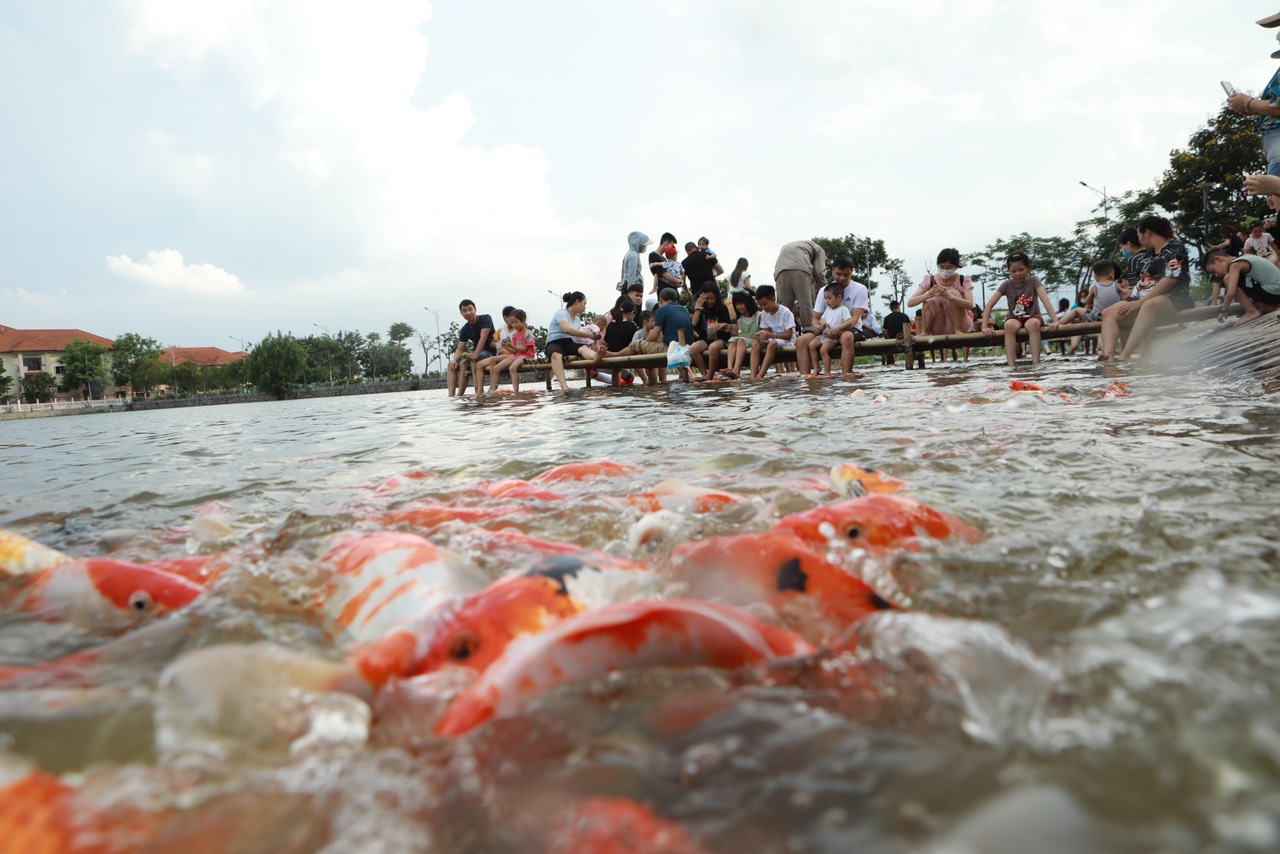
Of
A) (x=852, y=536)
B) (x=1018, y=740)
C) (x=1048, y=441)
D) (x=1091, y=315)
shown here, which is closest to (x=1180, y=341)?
(x=1091, y=315)

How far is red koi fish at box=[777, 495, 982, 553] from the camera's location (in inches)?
75.5

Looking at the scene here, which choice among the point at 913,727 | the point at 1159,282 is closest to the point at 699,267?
the point at 1159,282

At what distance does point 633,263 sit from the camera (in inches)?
550

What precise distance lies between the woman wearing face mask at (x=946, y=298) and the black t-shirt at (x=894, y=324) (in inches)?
35.6

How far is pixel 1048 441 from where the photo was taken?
3385 mm

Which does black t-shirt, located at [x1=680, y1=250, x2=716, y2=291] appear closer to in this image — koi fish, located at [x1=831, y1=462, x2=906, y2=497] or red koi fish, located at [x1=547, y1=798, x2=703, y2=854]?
→ koi fish, located at [x1=831, y1=462, x2=906, y2=497]

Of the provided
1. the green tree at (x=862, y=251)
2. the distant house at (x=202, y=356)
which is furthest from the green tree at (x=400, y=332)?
the green tree at (x=862, y=251)

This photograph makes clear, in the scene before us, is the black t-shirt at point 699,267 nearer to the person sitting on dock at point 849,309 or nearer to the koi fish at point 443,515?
the person sitting on dock at point 849,309

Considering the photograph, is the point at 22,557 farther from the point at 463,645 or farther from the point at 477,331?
the point at 477,331

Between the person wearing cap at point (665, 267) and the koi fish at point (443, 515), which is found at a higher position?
the person wearing cap at point (665, 267)

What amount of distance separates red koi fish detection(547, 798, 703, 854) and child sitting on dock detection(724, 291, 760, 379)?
10792 mm

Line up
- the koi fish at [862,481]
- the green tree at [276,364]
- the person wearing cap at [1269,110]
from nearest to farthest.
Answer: the koi fish at [862,481] → the person wearing cap at [1269,110] → the green tree at [276,364]

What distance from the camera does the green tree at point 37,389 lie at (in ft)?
262

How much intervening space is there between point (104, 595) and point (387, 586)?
0.77 metres
